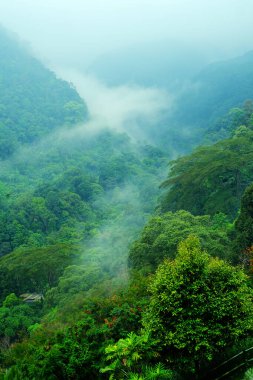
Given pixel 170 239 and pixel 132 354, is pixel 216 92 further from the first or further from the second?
pixel 132 354

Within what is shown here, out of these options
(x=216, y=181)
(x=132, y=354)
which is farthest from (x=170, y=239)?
(x=216, y=181)

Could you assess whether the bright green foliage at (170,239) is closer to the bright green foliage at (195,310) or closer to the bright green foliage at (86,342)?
the bright green foliage at (86,342)

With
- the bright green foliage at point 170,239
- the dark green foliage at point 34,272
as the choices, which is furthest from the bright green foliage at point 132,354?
the dark green foliage at point 34,272

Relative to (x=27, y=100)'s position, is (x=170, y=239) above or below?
below

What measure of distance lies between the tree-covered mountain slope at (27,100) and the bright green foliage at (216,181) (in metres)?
68.1

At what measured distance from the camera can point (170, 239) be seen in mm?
24516

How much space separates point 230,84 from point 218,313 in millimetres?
125005

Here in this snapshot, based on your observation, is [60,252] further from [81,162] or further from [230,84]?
[230,84]

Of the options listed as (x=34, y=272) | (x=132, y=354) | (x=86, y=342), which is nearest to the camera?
(x=132, y=354)

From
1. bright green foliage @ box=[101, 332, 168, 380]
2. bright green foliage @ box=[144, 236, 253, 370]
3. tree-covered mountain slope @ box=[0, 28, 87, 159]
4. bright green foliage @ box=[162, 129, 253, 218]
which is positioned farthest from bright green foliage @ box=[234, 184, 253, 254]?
tree-covered mountain slope @ box=[0, 28, 87, 159]

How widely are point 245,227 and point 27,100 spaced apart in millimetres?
113171

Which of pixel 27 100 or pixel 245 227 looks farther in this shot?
pixel 27 100

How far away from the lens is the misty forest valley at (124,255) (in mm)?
11234

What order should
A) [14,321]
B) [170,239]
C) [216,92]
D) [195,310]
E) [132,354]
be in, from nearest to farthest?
[132,354] → [195,310] → [170,239] → [14,321] → [216,92]
